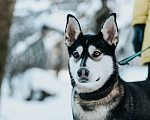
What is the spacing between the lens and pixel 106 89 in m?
1.86

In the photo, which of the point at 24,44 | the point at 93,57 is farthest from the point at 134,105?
the point at 24,44

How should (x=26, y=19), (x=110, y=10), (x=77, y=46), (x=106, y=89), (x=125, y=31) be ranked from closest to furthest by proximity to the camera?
(x=106, y=89)
(x=77, y=46)
(x=110, y=10)
(x=125, y=31)
(x=26, y=19)

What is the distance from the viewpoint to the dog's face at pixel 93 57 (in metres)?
1.78

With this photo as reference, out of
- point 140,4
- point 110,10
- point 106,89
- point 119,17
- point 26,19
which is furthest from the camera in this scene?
point 26,19

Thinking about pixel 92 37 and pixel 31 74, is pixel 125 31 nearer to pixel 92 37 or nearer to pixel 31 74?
pixel 31 74

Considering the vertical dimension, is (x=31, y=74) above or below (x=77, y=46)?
below

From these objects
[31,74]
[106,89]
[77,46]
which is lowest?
[31,74]

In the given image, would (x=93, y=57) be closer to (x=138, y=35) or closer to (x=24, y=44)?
(x=138, y=35)

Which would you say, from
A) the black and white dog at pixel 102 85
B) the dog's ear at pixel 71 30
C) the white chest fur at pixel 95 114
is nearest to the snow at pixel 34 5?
the dog's ear at pixel 71 30

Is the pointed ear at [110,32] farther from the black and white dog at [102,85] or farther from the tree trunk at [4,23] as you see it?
the tree trunk at [4,23]

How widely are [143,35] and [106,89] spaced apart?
0.97 meters

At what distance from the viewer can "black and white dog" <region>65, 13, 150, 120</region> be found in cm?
174

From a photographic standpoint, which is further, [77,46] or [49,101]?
[49,101]

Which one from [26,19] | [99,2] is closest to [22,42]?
[26,19]
